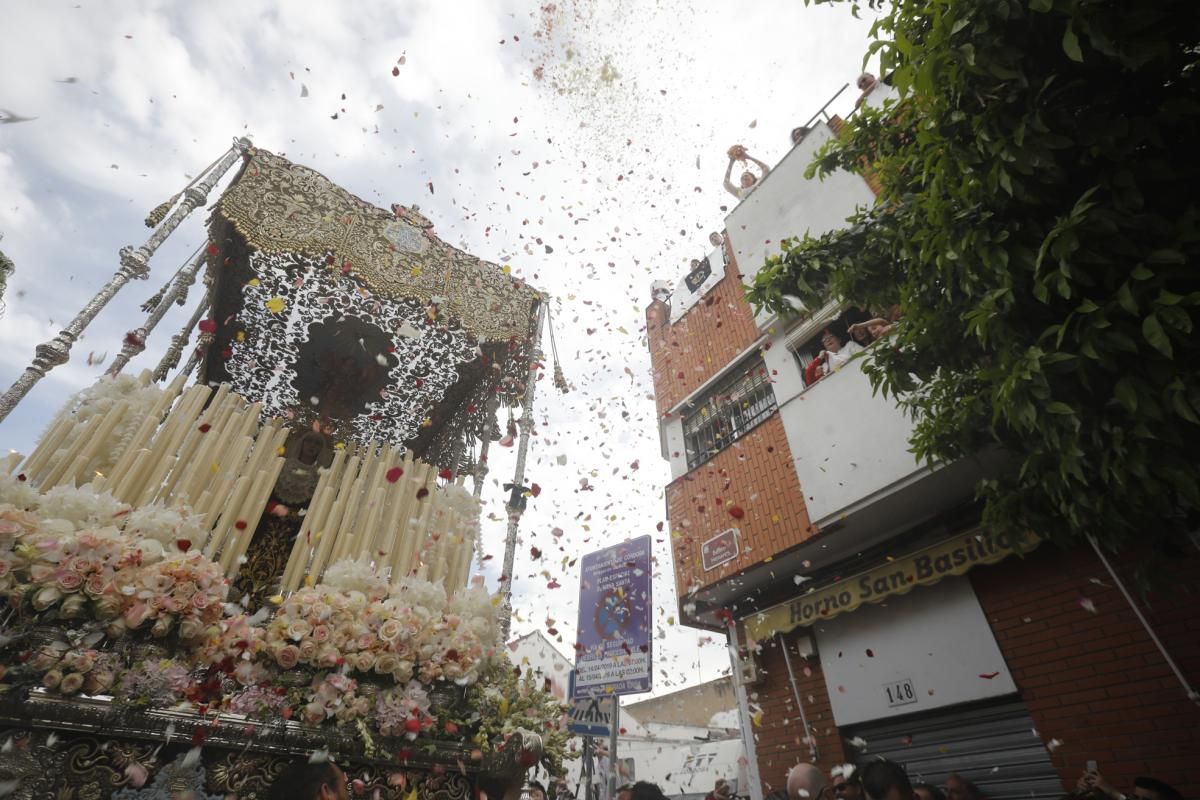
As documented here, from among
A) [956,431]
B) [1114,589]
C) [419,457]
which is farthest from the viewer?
[419,457]

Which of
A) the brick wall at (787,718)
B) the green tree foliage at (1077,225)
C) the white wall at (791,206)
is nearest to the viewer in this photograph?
the green tree foliage at (1077,225)

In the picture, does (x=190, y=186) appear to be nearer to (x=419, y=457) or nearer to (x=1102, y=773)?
(x=419, y=457)

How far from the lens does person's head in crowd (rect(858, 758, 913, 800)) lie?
15.2ft

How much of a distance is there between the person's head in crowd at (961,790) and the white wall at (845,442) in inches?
121

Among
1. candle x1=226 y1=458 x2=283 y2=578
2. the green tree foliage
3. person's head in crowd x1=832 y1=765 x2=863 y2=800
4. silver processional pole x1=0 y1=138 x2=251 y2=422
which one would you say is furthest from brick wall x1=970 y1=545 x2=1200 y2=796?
silver processional pole x1=0 y1=138 x2=251 y2=422

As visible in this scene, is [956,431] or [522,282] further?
[522,282]

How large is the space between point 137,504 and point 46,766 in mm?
1449

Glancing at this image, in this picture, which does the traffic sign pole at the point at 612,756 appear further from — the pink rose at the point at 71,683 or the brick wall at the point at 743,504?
the pink rose at the point at 71,683

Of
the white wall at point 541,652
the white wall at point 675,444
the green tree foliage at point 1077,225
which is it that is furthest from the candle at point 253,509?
the white wall at point 541,652

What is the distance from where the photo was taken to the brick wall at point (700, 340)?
11.1 meters

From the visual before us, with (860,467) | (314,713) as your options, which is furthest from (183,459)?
(860,467)

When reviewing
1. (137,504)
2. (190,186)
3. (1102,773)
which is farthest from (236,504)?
(1102,773)

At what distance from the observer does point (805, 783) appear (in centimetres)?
610

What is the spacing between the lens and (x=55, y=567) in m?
2.14
